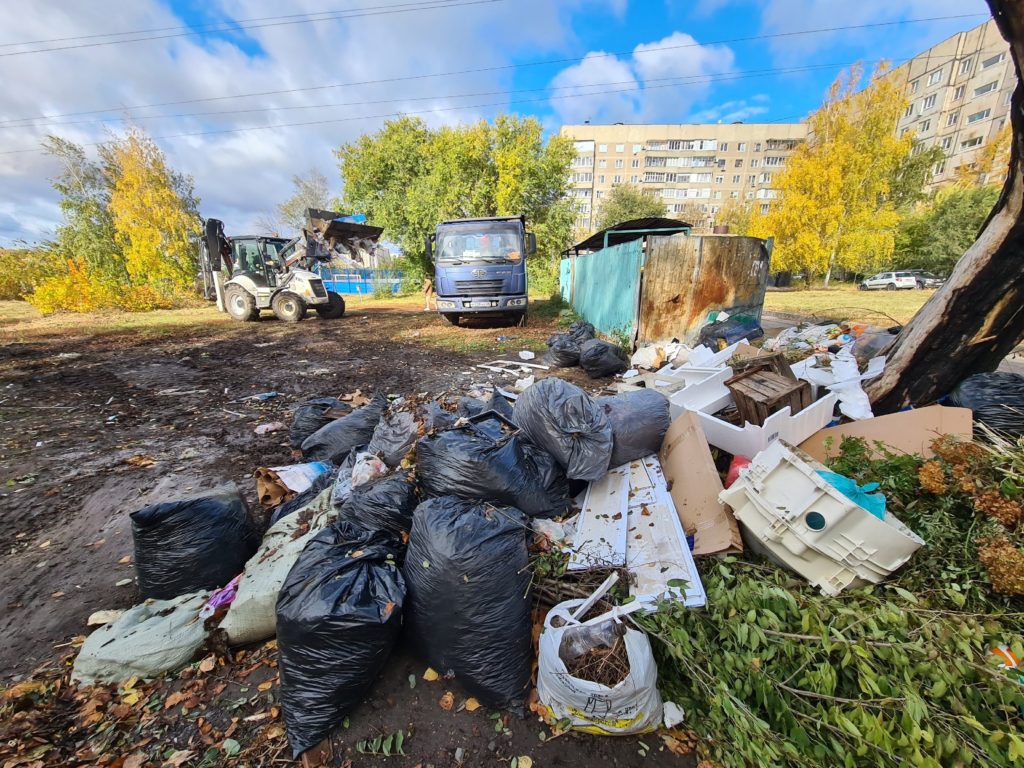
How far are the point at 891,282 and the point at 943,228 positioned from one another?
3099mm

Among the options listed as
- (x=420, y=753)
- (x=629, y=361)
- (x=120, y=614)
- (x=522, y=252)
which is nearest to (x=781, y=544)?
(x=420, y=753)

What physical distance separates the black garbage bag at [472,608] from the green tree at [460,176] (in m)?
17.3

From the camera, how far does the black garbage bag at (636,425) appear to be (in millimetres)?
2258

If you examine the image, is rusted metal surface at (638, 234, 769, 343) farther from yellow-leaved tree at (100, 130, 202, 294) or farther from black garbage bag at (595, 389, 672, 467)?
yellow-leaved tree at (100, 130, 202, 294)

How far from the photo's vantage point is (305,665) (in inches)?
49.1

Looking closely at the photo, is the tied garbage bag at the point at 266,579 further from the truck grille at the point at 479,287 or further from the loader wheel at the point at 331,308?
the loader wheel at the point at 331,308

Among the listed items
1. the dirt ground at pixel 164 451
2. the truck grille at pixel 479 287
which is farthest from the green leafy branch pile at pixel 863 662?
the truck grille at pixel 479 287

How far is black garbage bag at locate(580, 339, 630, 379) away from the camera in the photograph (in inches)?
195

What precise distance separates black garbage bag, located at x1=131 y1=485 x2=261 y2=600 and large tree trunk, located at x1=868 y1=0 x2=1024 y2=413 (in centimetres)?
386

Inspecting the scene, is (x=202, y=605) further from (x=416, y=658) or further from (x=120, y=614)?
(x=416, y=658)

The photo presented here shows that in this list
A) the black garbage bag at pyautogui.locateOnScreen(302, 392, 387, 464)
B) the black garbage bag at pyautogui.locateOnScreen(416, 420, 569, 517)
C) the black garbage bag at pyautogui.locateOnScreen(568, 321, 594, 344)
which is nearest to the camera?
the black garbage bag at pyautogui.locateOnScreen(416, 420, 569, 517)

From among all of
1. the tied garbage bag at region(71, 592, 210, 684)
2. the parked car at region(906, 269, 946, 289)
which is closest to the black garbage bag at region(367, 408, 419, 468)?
the tied garbage bag at region(71, 592, 210, 684)

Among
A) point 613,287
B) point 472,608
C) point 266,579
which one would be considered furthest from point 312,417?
point 613,287

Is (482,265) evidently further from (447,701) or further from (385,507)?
(447,701)
